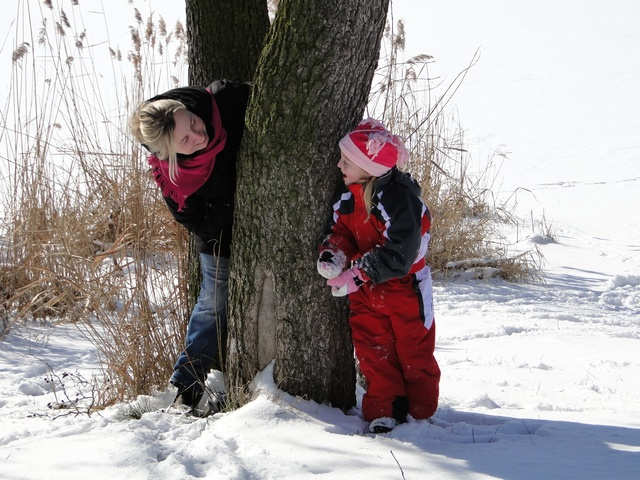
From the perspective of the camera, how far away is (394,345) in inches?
105

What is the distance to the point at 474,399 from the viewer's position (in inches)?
120

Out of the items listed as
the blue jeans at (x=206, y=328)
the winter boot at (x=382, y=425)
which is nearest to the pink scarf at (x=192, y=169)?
the blue jeans at (x=206, y=328)

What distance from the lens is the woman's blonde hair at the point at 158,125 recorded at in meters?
2.40

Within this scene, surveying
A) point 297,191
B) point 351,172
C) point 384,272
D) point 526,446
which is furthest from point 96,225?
point 526,446

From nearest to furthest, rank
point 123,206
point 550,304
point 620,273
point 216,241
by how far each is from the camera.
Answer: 1. point 216,241
2. point 123,206
3. point 550,304
4. point 620,273

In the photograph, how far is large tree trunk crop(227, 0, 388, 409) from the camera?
2.39 m

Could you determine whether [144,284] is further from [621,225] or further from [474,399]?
[621,225]

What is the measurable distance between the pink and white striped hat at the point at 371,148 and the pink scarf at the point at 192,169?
494 mm

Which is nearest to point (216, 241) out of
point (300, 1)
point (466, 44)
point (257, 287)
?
point (257, 287)

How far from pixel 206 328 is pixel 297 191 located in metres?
0.76

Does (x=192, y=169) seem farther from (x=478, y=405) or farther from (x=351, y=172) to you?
(x=478, y=405)

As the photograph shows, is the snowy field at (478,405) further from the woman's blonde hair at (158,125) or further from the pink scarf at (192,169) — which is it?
the woman's blonde hair at (158,125)

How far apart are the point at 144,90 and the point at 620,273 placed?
4.26 m

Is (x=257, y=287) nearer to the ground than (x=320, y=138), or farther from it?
nearer to the ground
